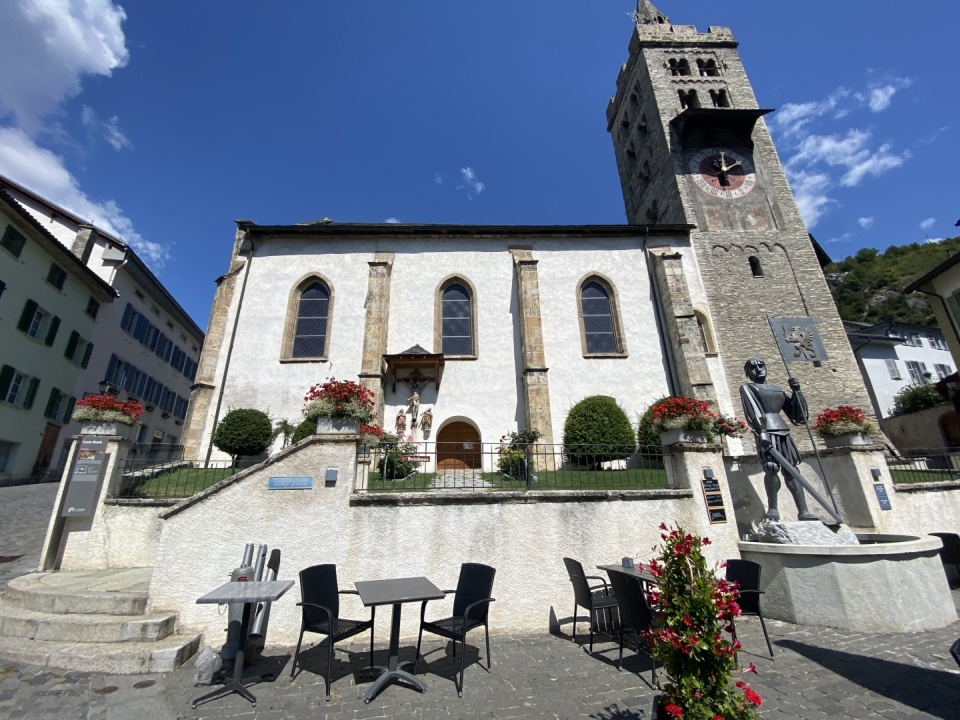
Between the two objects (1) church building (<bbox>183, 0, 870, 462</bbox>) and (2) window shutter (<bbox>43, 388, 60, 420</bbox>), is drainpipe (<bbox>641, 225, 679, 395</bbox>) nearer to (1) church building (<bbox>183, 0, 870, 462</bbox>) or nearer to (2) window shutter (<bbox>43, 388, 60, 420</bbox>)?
(1) church building (<bbox>183, 0, 870, 462</bbox>)

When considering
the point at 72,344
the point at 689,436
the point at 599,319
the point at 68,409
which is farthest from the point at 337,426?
the point at 72,344

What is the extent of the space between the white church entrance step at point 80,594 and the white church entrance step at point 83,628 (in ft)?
0.69

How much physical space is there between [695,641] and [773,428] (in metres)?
5.98

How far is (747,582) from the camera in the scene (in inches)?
205

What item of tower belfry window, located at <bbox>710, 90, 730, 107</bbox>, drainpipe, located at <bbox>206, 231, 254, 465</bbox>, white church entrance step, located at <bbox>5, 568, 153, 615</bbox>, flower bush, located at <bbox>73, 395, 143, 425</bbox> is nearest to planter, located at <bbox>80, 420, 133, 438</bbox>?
flower bush, located at <bbox>73, 395, 143, 425</bbox>

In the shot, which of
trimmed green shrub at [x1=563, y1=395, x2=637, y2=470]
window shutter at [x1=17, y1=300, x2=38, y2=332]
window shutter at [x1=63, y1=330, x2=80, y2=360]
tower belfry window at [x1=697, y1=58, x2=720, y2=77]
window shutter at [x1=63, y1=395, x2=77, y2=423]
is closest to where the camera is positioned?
trimmed green shrub at [x1=563, y1=395, x2=637, y2=470]

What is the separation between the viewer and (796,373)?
1642 cm

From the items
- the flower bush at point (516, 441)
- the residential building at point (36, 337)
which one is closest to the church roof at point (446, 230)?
the flower bush at point (516, 441)

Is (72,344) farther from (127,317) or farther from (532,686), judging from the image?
(532,686)

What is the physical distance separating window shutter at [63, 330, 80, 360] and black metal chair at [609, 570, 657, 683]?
955 inches

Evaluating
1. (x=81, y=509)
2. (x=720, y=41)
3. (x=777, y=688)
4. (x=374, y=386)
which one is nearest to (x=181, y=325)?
(x=374, y=386)

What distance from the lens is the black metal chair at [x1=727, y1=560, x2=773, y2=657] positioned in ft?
16.3

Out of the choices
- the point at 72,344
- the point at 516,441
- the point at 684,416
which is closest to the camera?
the point at 684,416

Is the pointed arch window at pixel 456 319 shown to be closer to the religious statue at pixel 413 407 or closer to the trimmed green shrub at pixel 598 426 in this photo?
the religious statue at pixel 413 407
